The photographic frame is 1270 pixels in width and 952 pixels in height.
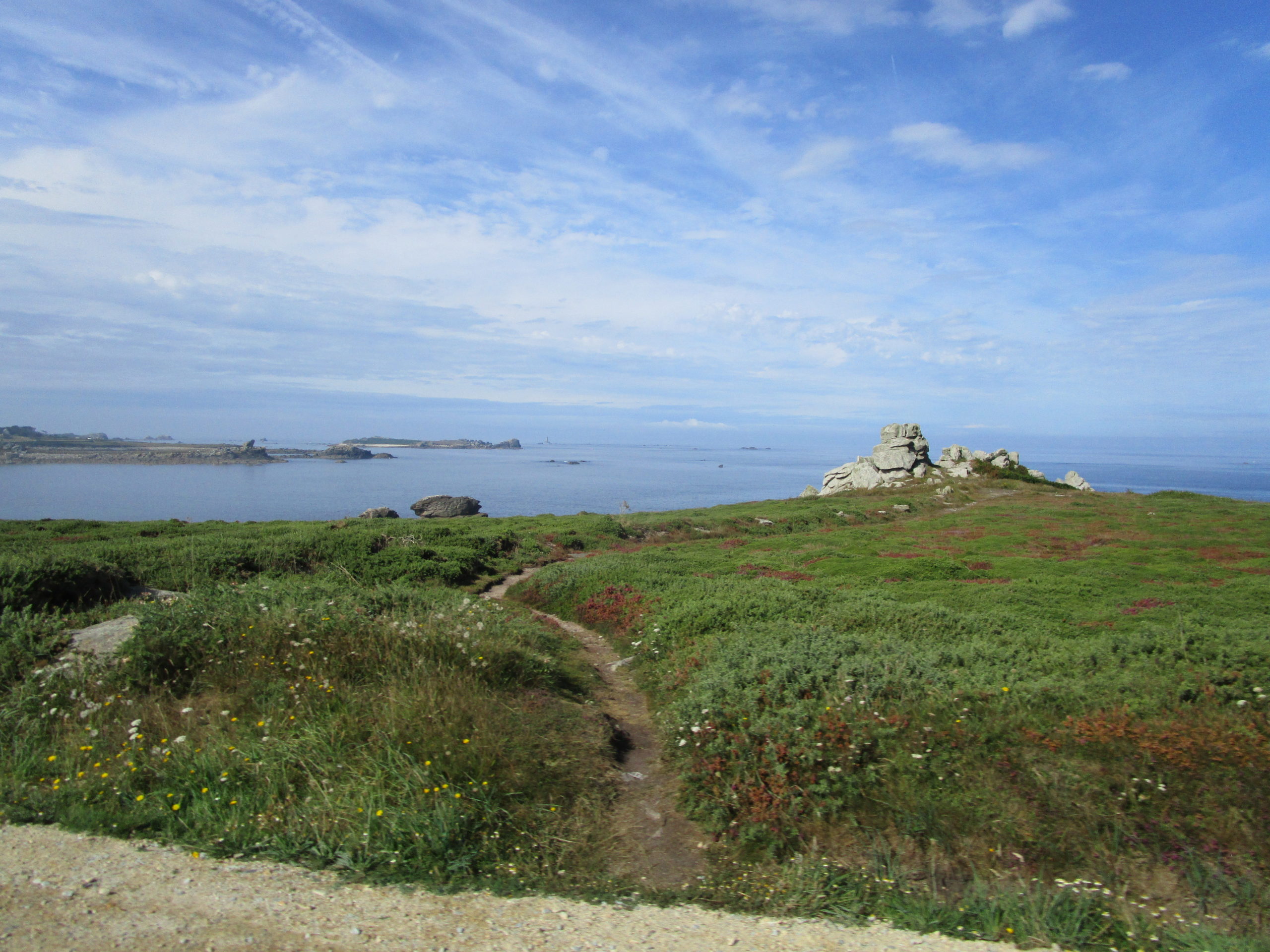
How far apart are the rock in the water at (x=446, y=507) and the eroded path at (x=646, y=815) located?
1803 inches

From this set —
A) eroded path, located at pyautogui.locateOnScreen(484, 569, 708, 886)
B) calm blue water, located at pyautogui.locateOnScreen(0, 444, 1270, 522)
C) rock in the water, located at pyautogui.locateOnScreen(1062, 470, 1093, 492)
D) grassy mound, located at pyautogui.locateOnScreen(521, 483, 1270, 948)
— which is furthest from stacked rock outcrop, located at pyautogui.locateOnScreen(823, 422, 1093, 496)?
eroded path, located at pyautogui.locateOnScreen(484, 569, 708, 886)

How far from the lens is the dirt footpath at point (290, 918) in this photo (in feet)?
16.1

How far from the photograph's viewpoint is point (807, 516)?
4081 centimetres

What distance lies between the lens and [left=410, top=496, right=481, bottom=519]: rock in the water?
55812 mm

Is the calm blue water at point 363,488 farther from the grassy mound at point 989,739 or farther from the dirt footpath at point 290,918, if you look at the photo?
the dirt footpath at point 290,918

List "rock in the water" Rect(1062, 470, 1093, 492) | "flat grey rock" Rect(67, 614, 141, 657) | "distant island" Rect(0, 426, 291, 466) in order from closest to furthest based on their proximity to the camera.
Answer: "flat grey rock" Rect(67, 614, 141, 657), "rock in the water" Rect(1062, 470, 1093, 492), "distant island" Rect(0, 426, 291, 466)

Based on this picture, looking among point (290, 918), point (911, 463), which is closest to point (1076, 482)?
point (911, 463)

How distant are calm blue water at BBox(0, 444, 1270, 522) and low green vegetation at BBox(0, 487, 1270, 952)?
5737 centimetres

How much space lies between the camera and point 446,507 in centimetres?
5622

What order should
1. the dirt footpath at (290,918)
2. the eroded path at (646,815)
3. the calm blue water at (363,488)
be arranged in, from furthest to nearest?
the calm blue water at (363,488) < the eroded path at (646,815) < the dirt footpath at (290,918)

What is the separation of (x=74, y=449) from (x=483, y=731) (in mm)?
184002

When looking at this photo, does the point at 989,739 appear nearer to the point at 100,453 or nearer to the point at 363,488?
the point at 363,488

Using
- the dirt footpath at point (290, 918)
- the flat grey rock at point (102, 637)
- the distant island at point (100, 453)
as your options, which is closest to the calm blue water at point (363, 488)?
the distant island at point (100, 453)

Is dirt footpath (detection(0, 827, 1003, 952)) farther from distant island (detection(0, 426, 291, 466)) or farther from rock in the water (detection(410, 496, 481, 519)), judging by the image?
distant island (detection(0, 426, 291, 466))
